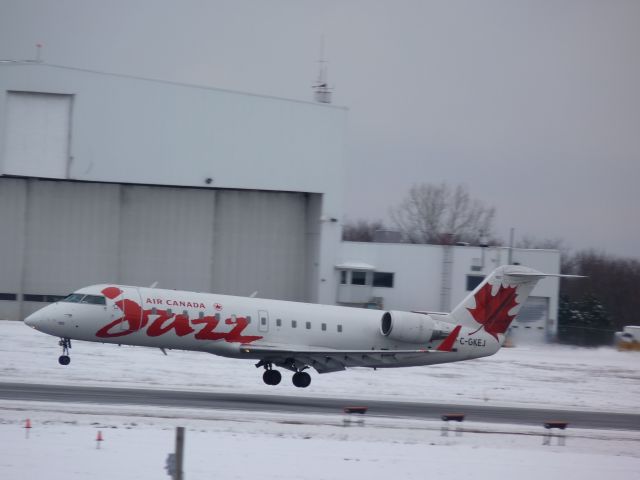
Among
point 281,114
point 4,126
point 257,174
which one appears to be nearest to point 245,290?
point 257,174

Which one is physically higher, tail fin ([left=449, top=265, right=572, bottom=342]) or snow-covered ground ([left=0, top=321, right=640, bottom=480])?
tail fin ([left=449, top=265, right=572, bottom=342])

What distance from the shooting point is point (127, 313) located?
23.8m

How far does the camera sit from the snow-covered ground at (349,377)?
87.3 ft

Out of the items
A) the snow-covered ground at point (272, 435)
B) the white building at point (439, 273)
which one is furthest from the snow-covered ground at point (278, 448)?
the white building at point (439, 273)

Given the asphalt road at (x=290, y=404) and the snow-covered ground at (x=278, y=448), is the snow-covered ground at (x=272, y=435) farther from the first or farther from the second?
the asphalt road at (x=290, y=404)

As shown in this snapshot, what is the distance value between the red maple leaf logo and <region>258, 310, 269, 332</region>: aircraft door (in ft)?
22.9

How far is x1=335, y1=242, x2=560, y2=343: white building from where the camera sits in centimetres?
4841

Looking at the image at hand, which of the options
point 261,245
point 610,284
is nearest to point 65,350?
point 261,245

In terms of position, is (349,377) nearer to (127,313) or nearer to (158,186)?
(127,313)

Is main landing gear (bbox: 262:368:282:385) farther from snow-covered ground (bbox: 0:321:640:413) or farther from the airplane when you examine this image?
snow-covered ground (bbox: 0:321:640:413)

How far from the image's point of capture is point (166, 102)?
137 ft

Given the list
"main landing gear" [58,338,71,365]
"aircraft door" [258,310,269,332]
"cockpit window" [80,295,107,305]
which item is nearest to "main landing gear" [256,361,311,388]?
"aircraft door" [258,310,269,332]

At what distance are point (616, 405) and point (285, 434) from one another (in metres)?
15.0

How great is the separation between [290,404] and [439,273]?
2695 centimetres
